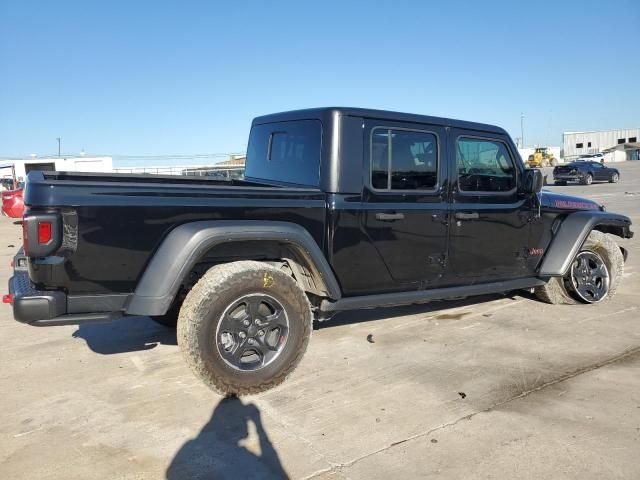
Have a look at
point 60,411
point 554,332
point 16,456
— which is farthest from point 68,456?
point 554,332

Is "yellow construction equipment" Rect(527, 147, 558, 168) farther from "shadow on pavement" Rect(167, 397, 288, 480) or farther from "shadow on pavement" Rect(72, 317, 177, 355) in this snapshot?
"shadow on pavement" Rect(167, 397, 288, 480)

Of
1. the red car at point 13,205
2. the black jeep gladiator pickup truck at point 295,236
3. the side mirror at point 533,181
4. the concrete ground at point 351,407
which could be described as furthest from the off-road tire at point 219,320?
the red car at point 13,205

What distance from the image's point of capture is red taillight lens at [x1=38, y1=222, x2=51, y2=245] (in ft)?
9.31

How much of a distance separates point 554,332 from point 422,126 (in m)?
2.19

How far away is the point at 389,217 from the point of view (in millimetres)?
3943

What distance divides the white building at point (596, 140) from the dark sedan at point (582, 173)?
54.2 m

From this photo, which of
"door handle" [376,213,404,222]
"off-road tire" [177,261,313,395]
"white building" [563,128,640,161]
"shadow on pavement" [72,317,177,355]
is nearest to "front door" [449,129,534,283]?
"door handle" [376,213,404,222]

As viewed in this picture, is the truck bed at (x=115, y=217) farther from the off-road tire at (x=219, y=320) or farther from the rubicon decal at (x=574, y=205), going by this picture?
the rubicon decal at (x=574, y=205)

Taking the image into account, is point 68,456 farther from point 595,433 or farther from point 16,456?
point 595,433

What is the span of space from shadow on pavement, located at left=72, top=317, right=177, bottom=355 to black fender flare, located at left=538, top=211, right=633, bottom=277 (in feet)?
11.6

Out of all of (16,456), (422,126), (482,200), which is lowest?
(16,456)

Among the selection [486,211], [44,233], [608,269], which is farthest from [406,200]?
[608,269]

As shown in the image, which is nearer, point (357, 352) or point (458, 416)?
point (458, 416)

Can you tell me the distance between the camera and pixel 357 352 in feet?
13.8
